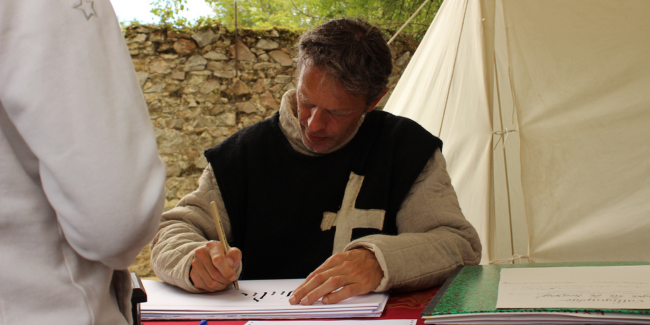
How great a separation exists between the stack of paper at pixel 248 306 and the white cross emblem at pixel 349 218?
1.12 feet

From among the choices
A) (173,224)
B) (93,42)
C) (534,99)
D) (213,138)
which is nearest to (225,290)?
(173,224)

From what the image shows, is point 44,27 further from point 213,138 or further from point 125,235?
point 213,138

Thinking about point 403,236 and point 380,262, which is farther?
point 403,236

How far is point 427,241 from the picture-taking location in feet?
3.67

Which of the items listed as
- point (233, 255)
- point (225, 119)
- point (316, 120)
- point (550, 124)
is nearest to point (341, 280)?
point (233, 255)

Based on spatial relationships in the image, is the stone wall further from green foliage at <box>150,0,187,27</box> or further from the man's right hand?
the man's right hand

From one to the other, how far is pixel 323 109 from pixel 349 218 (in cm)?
33

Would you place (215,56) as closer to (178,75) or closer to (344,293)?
(178,75)

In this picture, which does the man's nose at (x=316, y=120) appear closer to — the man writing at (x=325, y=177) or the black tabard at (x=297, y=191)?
the man writing at (x=325, y=177)

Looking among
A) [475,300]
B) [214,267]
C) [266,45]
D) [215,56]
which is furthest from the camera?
[266,45]

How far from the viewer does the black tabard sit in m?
1.43

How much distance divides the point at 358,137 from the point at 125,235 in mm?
1153

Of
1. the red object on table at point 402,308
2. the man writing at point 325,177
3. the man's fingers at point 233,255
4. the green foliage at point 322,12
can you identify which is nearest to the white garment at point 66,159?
the red object on table at point 402,308

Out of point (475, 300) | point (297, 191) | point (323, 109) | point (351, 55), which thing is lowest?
point (297, 191)
